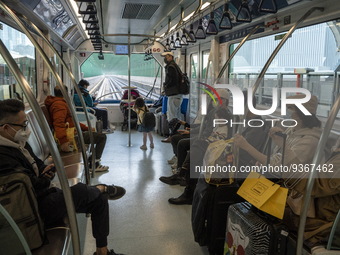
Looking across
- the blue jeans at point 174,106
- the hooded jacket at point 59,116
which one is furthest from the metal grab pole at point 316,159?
Result: the blue jeans at point 174,106

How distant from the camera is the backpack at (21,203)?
1668mm

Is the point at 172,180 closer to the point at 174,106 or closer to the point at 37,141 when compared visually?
the point at 37,141

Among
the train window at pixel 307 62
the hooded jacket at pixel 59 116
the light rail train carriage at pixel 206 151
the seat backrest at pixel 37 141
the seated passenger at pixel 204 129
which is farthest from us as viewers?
the seated passenger at pixel 204 129

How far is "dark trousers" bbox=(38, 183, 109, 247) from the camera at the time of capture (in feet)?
6.81

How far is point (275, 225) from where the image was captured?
78.2 inches

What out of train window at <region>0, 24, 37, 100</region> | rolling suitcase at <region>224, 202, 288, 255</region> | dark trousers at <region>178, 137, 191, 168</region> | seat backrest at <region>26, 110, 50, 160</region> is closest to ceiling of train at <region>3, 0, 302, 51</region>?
train window at <region>0, 24, 37, 100</region>

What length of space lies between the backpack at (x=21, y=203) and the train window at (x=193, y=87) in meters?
5.63

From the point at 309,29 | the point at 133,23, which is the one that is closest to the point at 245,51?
the point at 309,29

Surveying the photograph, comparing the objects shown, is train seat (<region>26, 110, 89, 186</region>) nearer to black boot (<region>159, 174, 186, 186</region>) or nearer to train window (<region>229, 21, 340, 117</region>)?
black boot (<region>159, 174, 186, 186</region>)

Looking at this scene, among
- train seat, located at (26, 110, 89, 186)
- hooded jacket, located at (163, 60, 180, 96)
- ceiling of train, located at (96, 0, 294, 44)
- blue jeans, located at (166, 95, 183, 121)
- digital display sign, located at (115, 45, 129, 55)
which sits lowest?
train seat, located at (26, 110, 89, 186)

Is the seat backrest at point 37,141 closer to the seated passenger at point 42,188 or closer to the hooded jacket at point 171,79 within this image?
the seated passenger at point 42,188

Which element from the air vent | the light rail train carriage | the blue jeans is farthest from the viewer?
the blue jeans

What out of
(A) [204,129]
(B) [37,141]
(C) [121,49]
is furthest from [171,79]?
Answer: (C) [121,49]

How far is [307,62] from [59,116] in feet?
9.97
